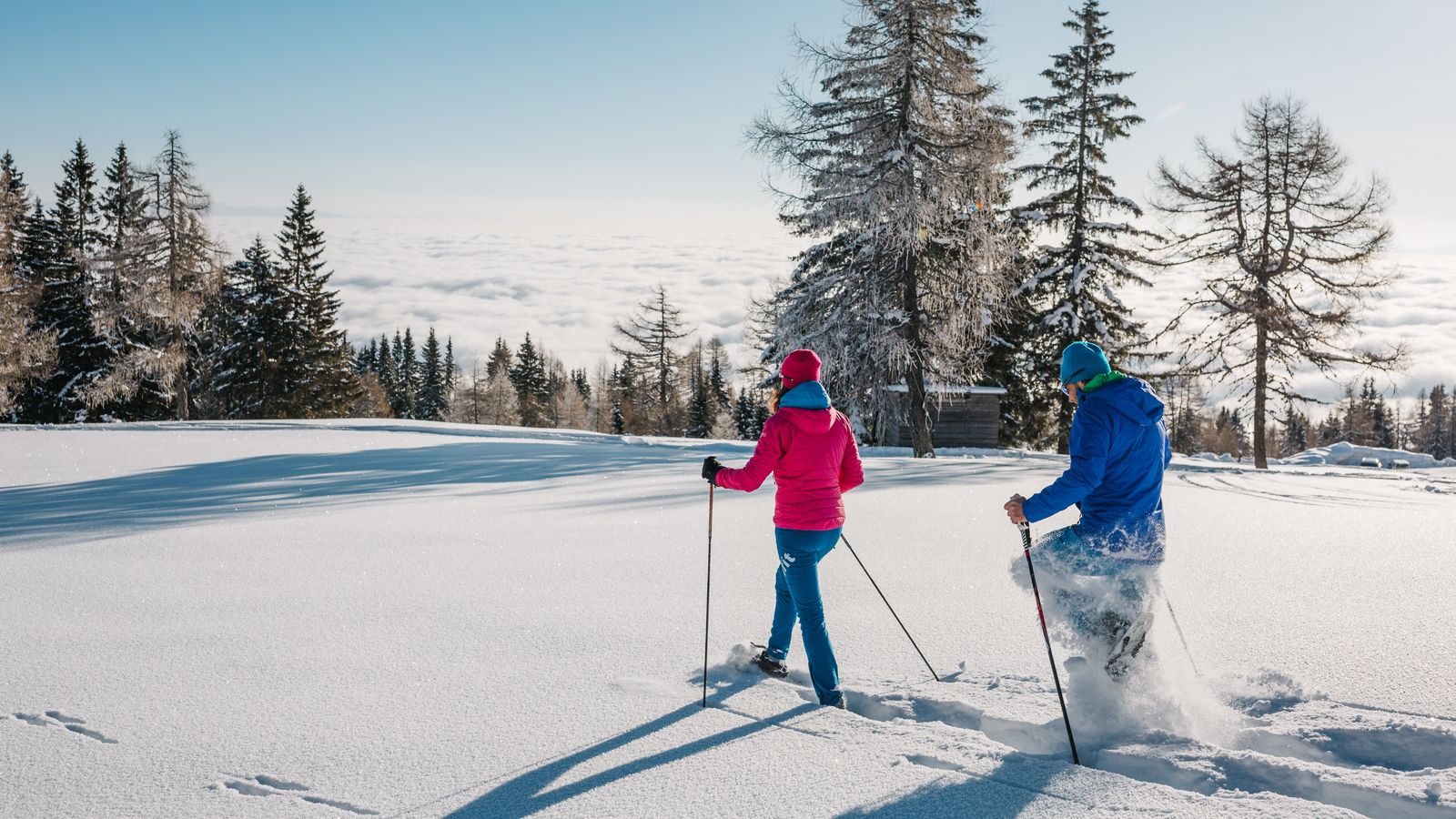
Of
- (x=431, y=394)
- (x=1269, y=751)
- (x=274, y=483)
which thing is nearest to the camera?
(x=1269, y=751)

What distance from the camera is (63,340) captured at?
34812 millimetres

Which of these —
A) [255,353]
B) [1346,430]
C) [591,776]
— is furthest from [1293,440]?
[591,776]

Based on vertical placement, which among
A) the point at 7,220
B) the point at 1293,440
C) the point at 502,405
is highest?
the point at 7,220

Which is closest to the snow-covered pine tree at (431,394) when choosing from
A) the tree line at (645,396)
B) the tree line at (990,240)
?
the tree line at (645,396)

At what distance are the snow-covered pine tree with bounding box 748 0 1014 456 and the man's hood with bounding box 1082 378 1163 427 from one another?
48.2ft

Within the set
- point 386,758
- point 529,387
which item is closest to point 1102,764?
point 386,758

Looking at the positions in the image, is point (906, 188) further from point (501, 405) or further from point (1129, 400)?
point (501, 405)

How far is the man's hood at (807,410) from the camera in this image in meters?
4.32

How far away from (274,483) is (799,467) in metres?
10.2

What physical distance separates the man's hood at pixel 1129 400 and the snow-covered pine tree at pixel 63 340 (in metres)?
40.6

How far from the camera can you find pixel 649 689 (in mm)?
4352

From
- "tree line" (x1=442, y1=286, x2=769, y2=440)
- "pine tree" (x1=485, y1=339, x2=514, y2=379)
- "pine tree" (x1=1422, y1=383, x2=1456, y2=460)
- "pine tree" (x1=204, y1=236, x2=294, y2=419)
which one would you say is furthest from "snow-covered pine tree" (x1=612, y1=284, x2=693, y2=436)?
"pine tree" (x1=1422, y1=383, x2=1456, y2=460)

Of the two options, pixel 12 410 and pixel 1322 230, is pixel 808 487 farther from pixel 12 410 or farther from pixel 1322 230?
pixel 12 410

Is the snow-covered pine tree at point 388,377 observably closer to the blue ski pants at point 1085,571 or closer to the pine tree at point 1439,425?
the blue ski pants at point 1085,571
